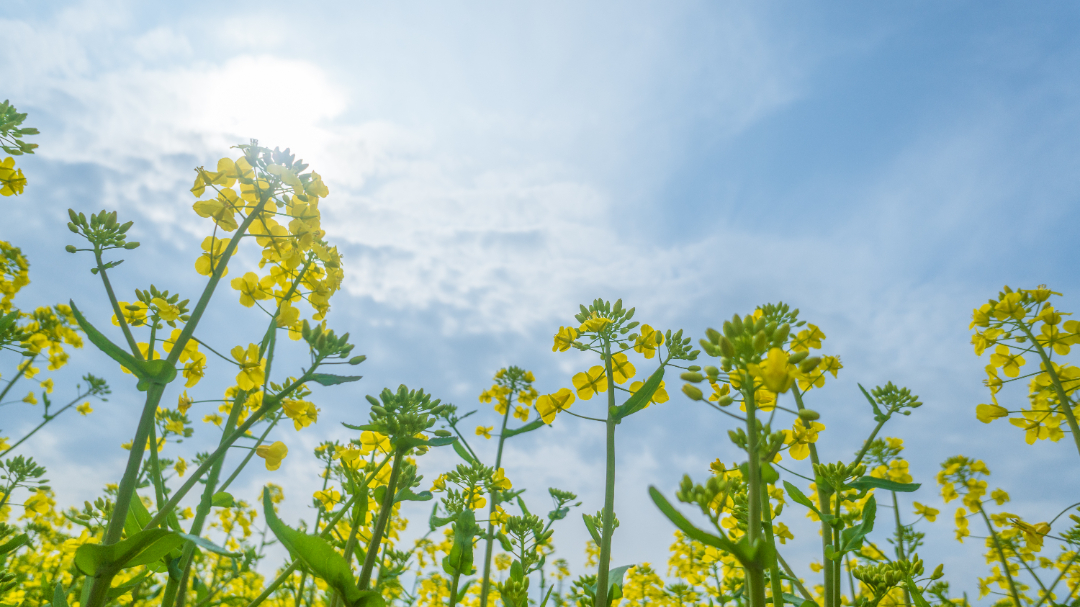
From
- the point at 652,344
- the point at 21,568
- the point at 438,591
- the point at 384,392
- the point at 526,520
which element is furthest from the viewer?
the point at 21,568

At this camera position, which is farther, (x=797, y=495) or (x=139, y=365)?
(x=797, y=495)

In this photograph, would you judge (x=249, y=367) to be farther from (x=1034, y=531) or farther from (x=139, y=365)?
(x=1034, y=531)

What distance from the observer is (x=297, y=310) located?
244 centimetres

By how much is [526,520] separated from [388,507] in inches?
71.2

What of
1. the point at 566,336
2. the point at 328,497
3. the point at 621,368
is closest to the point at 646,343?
the point at 621,368

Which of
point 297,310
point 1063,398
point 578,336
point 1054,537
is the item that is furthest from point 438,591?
point 1063,398

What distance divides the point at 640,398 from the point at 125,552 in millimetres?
2056

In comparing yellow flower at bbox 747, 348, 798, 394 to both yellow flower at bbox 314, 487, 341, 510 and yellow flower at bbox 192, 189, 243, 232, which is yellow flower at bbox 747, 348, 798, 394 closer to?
yellow flower at bbox 192, 189, 243, 232

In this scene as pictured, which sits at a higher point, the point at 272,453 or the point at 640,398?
the point at 640,398

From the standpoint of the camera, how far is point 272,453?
7.98 ft

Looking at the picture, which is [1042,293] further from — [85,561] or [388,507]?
[85,561]

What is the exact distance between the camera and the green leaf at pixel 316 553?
163 cm

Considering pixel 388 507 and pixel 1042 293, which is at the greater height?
pixel 1042 293

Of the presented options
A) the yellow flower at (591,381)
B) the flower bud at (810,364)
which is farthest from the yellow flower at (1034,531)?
the flower bud at (810,364)
